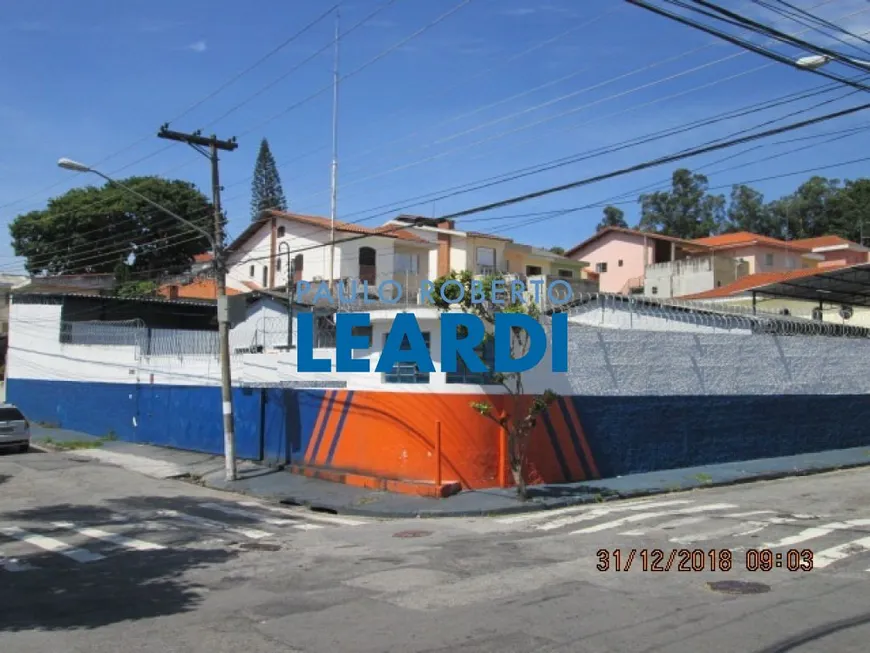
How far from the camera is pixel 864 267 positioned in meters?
25.7

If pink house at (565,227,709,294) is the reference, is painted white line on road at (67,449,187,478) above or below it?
below

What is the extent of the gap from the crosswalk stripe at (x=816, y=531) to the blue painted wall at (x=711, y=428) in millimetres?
6253

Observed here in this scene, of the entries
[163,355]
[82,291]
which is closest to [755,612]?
[163,355]

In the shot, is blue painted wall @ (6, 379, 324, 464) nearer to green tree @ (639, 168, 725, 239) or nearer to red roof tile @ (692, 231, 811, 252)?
red roof tile @ (692, 231, 811, 252)

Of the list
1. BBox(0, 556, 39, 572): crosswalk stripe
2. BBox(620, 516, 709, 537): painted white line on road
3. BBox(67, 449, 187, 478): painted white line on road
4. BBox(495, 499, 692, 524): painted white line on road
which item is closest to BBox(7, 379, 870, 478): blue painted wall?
BBox(67, 449, 187, 478): painted white line on road

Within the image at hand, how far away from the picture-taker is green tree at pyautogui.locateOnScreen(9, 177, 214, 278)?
57156 mm

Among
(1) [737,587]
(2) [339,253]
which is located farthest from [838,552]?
(2) [339,253]

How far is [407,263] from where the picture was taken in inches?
1992

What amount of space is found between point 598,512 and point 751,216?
79049 millimetres

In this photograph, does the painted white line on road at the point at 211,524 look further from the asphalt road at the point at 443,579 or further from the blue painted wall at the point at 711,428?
the blue painted wall at the point at 711,428

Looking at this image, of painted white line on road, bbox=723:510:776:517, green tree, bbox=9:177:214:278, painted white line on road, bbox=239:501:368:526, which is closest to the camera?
painted white line on road, bbox=723:510:776:517

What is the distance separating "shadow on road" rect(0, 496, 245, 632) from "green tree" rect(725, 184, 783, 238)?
82.4 m

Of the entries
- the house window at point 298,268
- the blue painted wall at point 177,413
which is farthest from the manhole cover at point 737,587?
the house window at point 298,268

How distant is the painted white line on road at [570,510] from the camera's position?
14.5 metres
